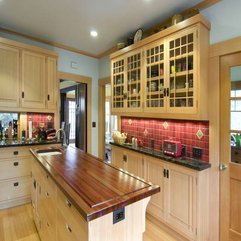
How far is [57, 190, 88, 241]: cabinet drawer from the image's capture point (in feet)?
3.49

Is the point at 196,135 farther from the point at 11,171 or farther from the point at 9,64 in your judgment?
the point at 9,64

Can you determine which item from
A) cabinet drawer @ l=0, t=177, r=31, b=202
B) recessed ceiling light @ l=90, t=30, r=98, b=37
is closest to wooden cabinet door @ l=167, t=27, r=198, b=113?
recessed ceiling light @ l=90, t=30, r=98, b=37

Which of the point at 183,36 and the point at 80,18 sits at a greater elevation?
the point at 80,18

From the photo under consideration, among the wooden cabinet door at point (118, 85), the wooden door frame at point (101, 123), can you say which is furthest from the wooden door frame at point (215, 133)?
the wooden door frame at point (101, 123)

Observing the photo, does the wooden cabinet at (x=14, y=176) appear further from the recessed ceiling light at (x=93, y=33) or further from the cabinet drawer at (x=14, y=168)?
the recessed ceiling light at (x=93, y=33)

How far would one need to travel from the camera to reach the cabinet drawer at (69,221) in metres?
1.06

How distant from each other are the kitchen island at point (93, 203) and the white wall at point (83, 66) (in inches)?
103

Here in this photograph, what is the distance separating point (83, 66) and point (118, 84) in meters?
1.35

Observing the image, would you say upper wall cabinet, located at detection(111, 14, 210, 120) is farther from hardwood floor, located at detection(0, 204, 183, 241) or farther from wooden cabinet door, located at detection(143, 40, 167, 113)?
hardwood floor, located at detection(0, 204, 183, 241)

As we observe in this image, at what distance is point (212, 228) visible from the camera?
2.08 m

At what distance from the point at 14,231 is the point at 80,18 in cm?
306

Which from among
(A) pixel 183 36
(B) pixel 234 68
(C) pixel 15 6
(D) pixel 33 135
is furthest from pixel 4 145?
(B) pixel 234 68

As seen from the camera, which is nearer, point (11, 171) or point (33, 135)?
point (11, 171)

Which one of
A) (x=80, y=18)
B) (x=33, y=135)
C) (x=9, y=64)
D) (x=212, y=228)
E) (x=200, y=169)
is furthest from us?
(x=33, y=135)
